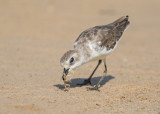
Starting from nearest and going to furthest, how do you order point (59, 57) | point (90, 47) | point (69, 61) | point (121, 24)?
point (69, 61) < point (90, 47) < point (121, 24) < point (59, 57)

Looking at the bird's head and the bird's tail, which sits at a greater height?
the bird's tail

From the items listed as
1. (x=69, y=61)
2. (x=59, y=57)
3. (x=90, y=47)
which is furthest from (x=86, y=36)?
(x=59, y=57)

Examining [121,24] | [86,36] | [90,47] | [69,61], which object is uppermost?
[121,24]

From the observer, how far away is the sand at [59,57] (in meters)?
7.41

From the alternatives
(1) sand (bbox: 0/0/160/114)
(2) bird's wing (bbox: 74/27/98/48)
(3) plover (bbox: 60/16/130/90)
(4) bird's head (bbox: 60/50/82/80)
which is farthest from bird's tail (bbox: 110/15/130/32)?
(4) bird's head (bbox: 60/50/82/80)

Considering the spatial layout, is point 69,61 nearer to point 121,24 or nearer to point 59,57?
point 121,24

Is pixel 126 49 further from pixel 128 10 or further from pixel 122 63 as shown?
pixel 128 10

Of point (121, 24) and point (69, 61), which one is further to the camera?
point (121, 24)

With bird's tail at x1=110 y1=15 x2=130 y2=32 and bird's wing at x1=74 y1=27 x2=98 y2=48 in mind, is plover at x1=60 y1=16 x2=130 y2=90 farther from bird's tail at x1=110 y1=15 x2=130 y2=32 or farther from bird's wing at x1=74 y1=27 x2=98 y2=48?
bird's tail at x1=110 y1=15 x2=130 y2=32

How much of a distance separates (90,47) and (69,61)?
904 millimetres

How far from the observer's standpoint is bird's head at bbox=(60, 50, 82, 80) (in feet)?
26.3

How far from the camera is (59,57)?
41.1 feet

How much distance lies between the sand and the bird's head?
0.60 metres

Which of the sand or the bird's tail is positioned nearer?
the sand
